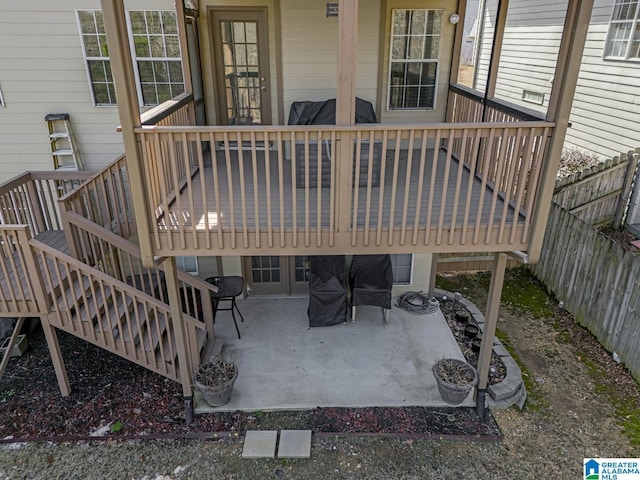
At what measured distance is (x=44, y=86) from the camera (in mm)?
6121

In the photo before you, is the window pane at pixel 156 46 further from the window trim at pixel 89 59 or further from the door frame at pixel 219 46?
the door frame at pixel 219 46

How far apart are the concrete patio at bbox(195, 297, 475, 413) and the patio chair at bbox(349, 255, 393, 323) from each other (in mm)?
393

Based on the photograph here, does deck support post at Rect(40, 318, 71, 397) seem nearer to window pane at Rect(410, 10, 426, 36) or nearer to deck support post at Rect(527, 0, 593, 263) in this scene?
deck support post at Rect(527, 0, 593, 263)

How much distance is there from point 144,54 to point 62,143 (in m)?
1.82

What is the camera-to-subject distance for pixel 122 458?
436cm

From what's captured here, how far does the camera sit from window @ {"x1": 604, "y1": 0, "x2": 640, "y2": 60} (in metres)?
8.33

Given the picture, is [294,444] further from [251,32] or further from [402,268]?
[251,32]

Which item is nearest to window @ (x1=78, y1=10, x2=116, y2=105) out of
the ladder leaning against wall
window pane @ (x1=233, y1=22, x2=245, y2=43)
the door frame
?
the ladder leaning against wall

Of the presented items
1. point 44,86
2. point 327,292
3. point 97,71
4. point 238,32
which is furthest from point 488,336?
point 44,86

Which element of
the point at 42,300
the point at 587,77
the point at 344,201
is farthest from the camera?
the point at 587,77

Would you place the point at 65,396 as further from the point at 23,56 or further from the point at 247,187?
the point at 23,56

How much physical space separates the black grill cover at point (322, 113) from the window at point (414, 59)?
70 cm

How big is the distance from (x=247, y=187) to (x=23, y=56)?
381cm

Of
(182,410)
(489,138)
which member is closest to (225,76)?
(489,138)
